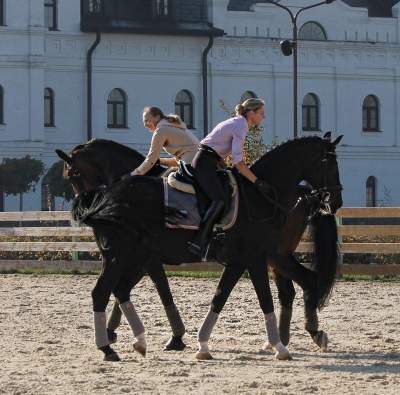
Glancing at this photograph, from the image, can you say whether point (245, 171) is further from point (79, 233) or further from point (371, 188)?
point (371, 188)

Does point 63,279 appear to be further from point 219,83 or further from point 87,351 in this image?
point 219,83

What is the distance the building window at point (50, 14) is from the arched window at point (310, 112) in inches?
446

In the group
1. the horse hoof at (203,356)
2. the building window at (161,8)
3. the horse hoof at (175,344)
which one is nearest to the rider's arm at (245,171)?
the horse hoof at (203,356)

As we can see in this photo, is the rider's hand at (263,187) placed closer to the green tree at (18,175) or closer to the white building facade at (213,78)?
the green tree at (18,175)

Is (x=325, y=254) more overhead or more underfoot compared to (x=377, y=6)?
more underfoot

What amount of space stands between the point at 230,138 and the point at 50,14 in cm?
5017

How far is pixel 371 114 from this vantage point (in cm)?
6969

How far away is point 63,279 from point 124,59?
→ 39903mm

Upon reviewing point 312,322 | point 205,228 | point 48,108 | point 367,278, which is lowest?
point 367,278

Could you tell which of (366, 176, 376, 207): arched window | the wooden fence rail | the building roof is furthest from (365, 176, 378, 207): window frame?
the wooden fence rail

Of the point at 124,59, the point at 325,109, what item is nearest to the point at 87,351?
the point at 124,59

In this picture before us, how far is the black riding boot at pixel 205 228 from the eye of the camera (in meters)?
13.5

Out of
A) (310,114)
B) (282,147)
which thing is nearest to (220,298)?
(282,147)

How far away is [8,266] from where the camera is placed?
90.4 feet
